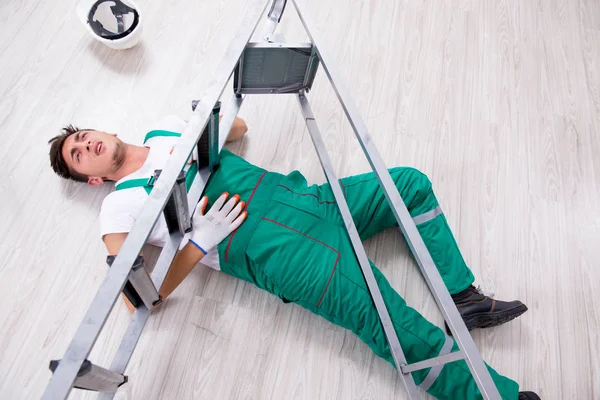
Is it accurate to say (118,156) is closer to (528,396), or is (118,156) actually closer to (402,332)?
(402,332)

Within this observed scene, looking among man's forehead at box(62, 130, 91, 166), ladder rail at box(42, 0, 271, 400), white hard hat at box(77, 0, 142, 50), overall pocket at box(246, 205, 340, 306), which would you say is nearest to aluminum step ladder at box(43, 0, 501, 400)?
ladder rail at box(42, 0, 271, 400)

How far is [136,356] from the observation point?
4.06 feet

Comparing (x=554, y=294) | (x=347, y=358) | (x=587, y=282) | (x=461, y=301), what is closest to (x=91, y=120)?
(x=347, y=358)

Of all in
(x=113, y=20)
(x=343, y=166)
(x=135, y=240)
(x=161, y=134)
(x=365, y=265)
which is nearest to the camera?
(x=135, y=240)

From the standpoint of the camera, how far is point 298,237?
1191mm

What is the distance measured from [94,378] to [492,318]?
1.06 m

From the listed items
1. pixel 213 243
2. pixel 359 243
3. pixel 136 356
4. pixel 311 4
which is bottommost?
pixel 136 356

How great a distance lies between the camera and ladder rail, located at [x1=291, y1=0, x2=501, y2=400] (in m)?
0.76

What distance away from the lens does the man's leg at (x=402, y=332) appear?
1129 millimetres

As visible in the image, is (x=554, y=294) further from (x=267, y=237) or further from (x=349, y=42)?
(x=349, y=42)

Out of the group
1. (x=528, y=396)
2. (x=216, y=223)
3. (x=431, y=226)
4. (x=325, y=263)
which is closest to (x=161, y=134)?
(x=216, y=223)

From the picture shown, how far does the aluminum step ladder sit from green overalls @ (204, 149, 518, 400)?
39 millimetres

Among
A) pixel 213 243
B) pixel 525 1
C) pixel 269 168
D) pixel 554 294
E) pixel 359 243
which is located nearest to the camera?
pixel 213 243

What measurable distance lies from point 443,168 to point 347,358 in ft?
2.53
